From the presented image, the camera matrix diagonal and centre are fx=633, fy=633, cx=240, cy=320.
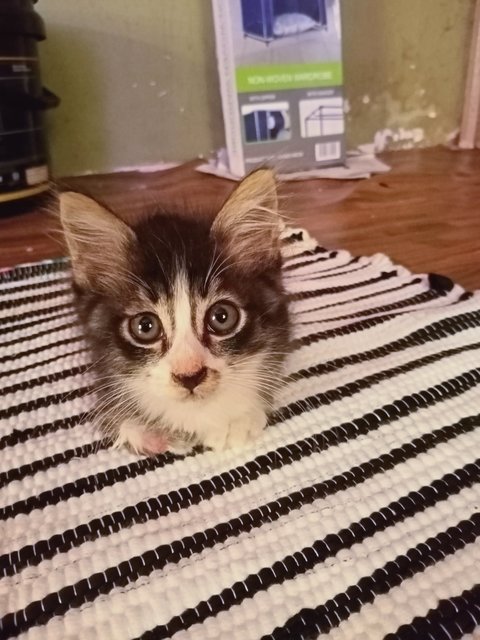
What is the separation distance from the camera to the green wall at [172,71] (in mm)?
1997

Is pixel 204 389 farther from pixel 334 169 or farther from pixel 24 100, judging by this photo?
pixel 334 169

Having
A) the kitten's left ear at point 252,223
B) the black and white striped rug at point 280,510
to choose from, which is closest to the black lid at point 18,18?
the black and white striped rug at point 280,510

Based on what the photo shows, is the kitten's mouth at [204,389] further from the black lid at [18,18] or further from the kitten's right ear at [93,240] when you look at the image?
the black lid at [18,18]

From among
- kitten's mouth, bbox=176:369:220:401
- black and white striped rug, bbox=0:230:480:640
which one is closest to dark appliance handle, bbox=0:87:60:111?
black and white striped rug, bbox=0:230:480:640

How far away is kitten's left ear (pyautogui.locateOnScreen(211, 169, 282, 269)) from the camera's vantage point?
73 cm

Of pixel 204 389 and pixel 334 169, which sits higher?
pixel 334 169

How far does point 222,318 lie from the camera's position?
70 cm

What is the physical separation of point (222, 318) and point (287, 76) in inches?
63.9

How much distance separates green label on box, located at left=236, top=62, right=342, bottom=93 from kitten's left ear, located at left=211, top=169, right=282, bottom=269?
4.61ft

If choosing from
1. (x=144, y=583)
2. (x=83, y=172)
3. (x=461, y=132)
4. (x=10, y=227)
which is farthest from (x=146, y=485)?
(x=461, y=132)

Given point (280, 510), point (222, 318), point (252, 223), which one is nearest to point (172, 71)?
point (252, 223)

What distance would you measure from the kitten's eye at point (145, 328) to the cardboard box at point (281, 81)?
138 cm

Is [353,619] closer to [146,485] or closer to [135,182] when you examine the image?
[146,485]

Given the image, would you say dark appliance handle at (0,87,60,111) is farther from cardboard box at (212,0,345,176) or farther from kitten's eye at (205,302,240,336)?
kitten's eye at (205,302,240,336)
